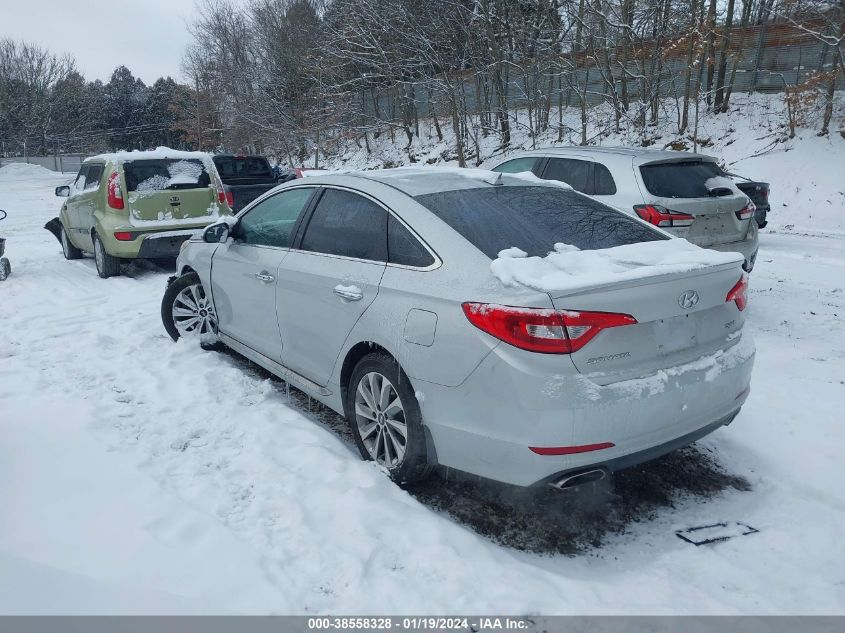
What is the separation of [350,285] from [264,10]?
4386cm

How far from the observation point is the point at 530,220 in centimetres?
341

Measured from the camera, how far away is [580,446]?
2.67 meters

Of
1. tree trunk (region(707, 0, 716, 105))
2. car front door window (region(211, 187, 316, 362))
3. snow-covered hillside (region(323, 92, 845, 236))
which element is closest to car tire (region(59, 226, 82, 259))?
car front door window (region(211, 187, 316, 362))

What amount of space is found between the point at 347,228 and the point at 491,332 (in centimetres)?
148

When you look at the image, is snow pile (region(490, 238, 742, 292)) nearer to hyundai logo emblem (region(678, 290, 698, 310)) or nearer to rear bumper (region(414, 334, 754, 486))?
hyundai logo emblem (region(678, 290, 698, 310))

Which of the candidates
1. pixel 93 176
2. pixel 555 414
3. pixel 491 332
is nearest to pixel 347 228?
pixel 491 332

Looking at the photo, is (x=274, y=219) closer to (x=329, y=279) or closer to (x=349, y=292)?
(x=329, y=279)

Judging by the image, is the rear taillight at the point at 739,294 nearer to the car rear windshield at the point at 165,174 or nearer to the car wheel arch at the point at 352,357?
the car wheel arch at the point at 352,357

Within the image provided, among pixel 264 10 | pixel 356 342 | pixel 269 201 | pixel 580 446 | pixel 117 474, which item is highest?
pixel 264 10

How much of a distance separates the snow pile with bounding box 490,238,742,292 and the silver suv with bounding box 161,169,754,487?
0.02m

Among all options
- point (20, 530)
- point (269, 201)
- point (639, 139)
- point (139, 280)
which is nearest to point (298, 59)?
point (639, 139)

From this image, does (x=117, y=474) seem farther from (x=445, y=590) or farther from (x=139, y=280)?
(x=139, y=280)

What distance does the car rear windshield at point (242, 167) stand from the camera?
1433 cm
